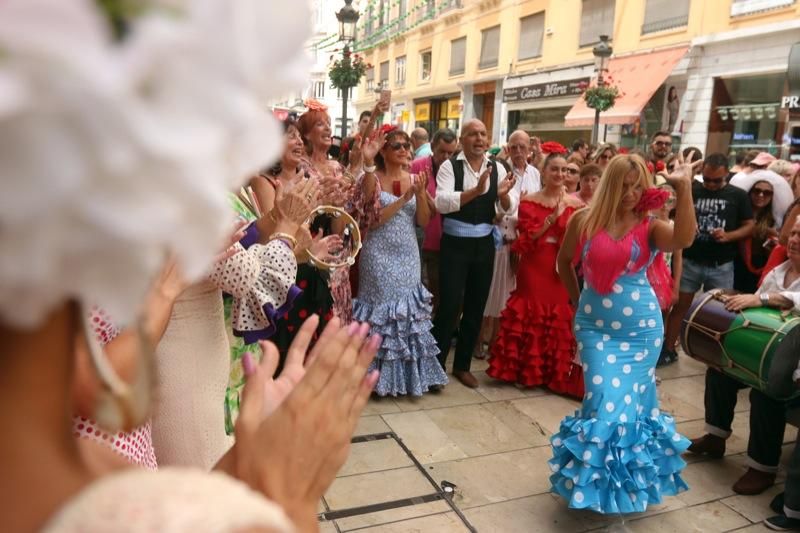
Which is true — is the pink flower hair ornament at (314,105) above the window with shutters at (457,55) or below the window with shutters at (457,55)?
below

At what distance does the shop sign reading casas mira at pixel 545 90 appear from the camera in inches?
666

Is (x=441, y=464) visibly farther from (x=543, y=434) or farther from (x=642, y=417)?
(x=642, y=417)

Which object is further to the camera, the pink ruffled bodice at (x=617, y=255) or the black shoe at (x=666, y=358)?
the black shoe at (x=666, y=358)

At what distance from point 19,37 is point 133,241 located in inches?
6.3

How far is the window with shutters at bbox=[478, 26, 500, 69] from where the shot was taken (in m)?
20.7

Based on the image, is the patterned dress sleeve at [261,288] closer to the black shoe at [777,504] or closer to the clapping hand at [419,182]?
the clapping hand at [419,182]

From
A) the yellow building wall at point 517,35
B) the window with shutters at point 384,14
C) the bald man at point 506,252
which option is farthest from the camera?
the window with shutters at point 384,14

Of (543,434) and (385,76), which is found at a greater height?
(385,76)

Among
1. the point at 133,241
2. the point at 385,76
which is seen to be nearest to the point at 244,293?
the point at 133,241

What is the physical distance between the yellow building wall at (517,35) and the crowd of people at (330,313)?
26.8ft

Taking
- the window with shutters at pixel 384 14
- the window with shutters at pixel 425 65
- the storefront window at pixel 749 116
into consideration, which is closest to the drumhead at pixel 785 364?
the storefront window at pixel 749 116

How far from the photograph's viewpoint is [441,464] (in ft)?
11.5

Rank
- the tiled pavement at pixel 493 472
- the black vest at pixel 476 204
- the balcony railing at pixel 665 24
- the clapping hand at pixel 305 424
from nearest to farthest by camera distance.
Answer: the clapping hand at pixel 305 424 → the tiled pavement at pixel 493 472 → the black vest at pixel 476 204 → the balcony railing at pixel 665 24

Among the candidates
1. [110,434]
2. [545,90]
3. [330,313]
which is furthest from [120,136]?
[545,90]
